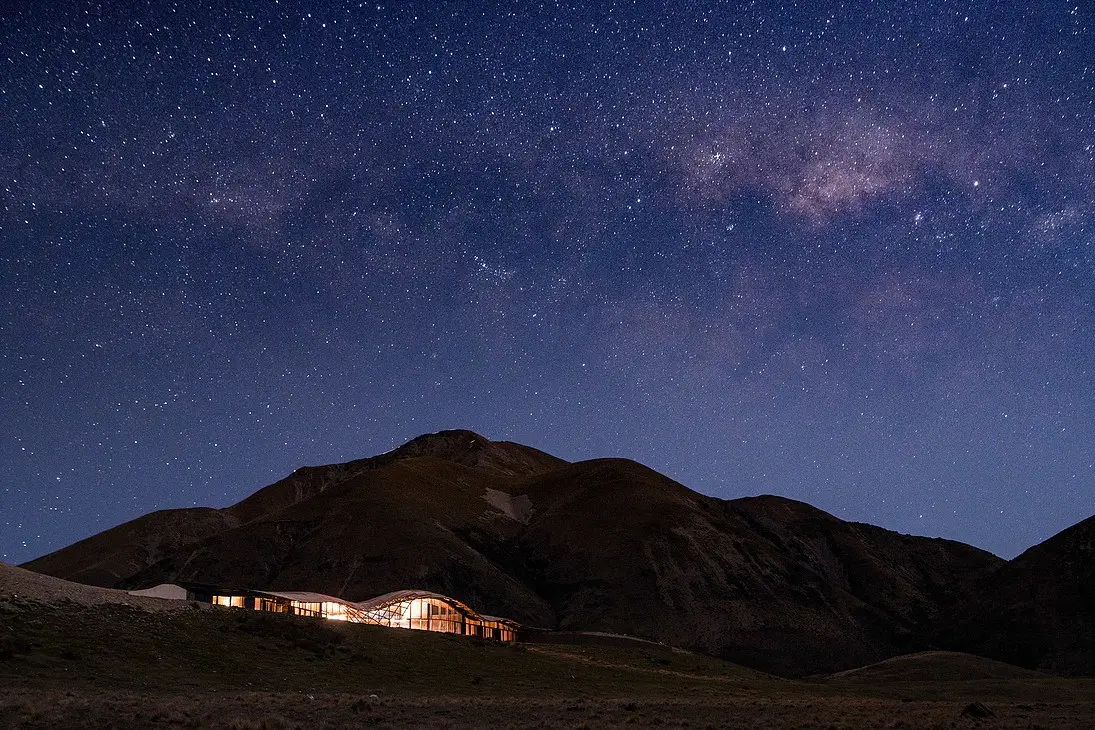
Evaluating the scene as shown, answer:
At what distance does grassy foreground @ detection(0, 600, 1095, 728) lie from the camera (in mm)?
26562

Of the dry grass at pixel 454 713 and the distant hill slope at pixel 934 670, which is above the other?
the dry grass at pixel 454 713

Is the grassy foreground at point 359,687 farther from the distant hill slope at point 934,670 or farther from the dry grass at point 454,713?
the distant hill slope at point 934,670

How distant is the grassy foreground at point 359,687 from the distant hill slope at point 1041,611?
77.5 metres

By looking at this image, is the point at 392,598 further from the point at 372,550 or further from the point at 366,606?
the point at 372,550

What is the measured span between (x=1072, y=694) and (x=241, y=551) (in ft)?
467

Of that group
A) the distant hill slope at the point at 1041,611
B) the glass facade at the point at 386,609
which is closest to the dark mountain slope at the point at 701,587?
the distant hill slope at the point at 1041,611

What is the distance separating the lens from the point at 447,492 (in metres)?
190

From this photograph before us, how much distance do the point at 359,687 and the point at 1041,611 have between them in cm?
13611

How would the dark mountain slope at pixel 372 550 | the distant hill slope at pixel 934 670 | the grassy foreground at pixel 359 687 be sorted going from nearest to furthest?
the grassy foreground at pixel 359 687 → the distant hill slope at pixel 934 670 → the dark mountain slope at pixel 372 550

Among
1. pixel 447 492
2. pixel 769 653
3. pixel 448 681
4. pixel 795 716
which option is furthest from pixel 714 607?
pixel 795 716

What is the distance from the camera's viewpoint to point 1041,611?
456ft

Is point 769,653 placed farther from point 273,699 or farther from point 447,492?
point 273,699

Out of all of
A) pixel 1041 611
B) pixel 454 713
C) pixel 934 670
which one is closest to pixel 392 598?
pixel 934 670

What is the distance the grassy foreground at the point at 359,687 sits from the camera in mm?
26562
